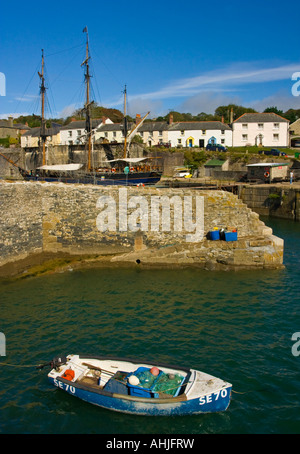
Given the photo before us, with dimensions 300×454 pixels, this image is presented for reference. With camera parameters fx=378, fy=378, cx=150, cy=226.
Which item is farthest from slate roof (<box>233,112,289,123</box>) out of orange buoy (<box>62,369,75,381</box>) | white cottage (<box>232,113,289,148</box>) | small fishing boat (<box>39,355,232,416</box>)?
orange buoy (<box>62,369,75,381</box>)

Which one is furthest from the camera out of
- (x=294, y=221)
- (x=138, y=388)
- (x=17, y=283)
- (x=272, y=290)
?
(x=294, y=221)

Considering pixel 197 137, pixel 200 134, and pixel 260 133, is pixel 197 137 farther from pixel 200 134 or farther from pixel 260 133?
pixel 260 133

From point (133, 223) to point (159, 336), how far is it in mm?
9990

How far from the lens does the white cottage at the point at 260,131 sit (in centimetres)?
6216

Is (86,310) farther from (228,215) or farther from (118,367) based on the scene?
(228,215)

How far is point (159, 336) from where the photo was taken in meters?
13.9

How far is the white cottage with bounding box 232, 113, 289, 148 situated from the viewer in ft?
204

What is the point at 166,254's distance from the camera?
2192 cm

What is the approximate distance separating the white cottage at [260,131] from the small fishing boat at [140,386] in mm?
56720

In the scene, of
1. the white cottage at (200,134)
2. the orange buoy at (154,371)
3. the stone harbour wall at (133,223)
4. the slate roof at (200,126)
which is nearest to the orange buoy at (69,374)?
the orange buoy at (154,371)
